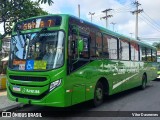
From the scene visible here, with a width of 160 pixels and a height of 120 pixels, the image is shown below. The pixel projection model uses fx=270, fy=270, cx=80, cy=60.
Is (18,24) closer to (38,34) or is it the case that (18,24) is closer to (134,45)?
(38,34)

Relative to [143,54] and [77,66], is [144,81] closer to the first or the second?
[143,54]

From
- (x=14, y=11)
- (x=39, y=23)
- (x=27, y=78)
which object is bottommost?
(x=27, y=78)

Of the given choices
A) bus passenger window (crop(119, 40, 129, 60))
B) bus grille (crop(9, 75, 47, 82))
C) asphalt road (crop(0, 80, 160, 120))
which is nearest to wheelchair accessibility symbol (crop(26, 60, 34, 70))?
bus grille (crop(9, 75, 47, 82))

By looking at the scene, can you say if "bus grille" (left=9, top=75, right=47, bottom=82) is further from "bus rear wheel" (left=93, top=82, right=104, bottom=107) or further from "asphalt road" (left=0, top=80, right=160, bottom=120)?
"bus rear wheel" (left=93, top=82, right=104, bottom=107)

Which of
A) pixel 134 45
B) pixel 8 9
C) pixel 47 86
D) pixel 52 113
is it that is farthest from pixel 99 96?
pixel 8 9

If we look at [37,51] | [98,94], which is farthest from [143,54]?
[37,51]

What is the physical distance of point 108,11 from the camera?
47.9m

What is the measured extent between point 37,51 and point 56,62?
31.2 inches

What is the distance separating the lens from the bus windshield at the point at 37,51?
25.3ft

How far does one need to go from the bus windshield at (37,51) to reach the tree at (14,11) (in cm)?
486

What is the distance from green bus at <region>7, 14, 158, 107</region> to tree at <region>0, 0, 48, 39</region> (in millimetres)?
4511

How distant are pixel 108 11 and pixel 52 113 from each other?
40.8 m

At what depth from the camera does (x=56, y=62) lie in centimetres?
765

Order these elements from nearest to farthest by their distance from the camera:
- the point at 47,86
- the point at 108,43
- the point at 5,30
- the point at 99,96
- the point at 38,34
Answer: the point at 47,86
the point at 38,34
the point at 99,96
the point at 108,43
the point at 5,30
